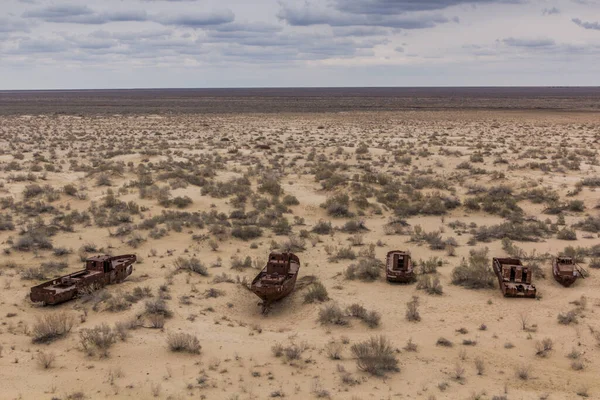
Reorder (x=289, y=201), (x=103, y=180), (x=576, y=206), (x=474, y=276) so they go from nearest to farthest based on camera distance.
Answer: (x=474, y=276) < (x=576, y=206) < (x=289, y=201) < (x=103, y=180)

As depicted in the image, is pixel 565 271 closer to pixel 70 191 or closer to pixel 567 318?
pixel 567 318

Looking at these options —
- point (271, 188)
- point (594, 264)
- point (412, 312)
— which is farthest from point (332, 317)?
point (271, 188)

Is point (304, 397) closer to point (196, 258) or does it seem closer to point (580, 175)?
point (196, 258)

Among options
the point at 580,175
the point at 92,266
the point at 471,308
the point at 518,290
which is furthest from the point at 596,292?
the point at 580,175

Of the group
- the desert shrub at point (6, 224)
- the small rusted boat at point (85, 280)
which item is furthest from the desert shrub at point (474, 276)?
the desert shrub at point (6, 224)

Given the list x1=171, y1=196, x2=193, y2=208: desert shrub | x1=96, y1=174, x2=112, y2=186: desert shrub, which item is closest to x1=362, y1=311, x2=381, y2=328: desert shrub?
x1=171, y1=196, x2=193, y2=208: desert shrub

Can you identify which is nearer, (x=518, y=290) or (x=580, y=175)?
(x=518, y=290)

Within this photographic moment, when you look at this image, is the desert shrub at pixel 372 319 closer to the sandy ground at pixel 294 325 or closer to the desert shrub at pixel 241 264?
the sandy ground at pixel 294 325
